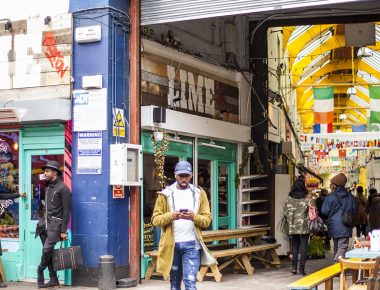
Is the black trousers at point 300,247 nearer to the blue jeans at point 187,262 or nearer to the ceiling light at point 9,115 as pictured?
the blue jeans at point 187,262

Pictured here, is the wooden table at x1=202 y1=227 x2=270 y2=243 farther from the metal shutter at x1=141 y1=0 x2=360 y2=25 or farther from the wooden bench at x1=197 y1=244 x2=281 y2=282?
the metal shutter at x1=141 y1=0 x2=360 y2=25

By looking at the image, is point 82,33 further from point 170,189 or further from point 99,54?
point 170,189

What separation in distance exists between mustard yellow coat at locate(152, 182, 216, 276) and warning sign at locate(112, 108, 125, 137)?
3183 millimetres

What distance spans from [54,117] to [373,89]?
11.6m

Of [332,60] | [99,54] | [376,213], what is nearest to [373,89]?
[376,213]

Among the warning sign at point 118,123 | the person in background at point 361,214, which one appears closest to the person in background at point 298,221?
the warning sign at point 118,123

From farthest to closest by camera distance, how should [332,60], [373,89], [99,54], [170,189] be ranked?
[332,60]
[373,89]
[99,54]
[170,189]

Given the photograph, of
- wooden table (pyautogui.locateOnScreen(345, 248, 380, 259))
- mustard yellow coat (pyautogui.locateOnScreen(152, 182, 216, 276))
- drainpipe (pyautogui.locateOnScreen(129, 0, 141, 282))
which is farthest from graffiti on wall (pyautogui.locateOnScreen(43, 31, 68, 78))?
wooden table (pyautogui.locateOnScreen(345, 248, 380, 259))

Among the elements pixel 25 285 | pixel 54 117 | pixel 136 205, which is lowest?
pixel 25 285

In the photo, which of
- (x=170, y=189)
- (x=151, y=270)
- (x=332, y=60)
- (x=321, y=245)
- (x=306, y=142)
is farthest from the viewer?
(x=332, y=60)

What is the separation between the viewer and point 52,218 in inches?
413

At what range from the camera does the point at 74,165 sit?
11.0 meters

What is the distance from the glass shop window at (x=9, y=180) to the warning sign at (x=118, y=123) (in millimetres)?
1920

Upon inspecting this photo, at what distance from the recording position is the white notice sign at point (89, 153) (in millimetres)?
10805
